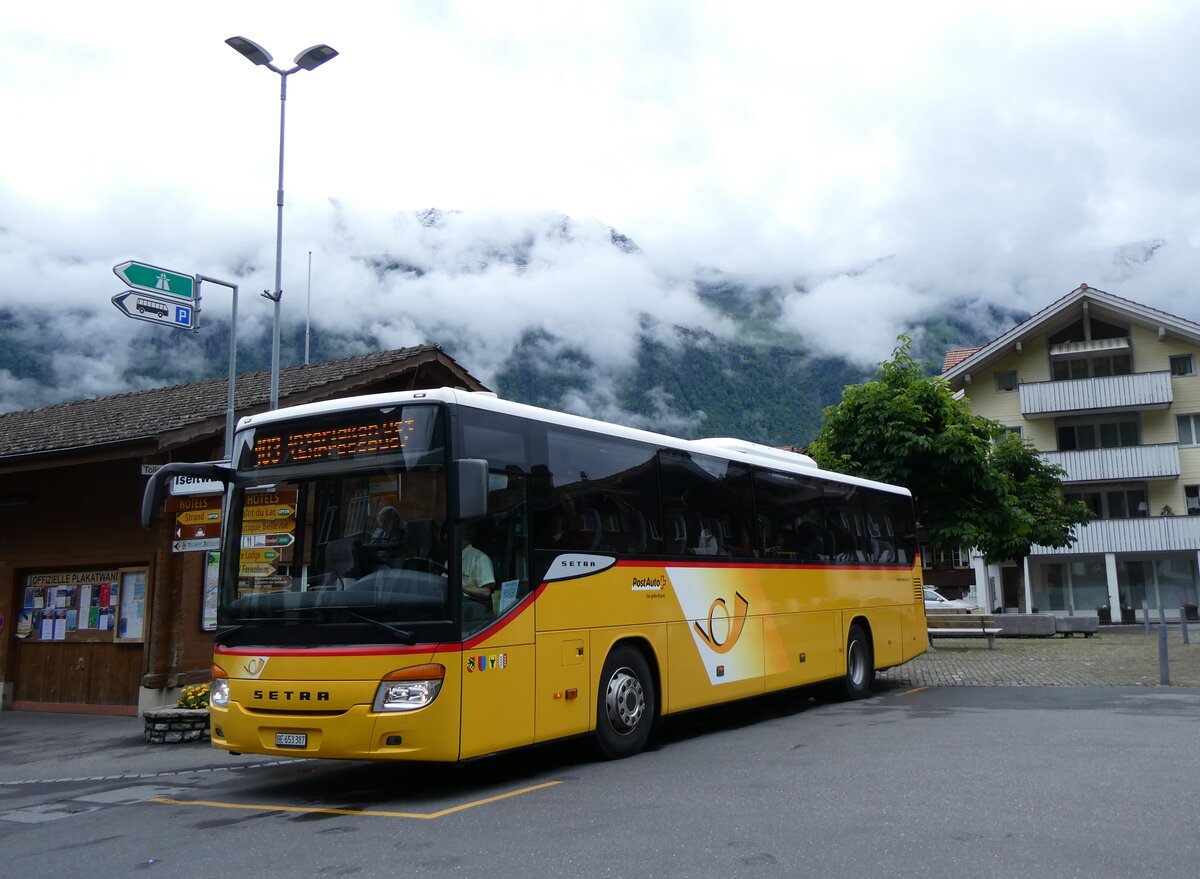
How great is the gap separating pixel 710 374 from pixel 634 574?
17789 cm

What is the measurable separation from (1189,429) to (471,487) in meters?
42.3

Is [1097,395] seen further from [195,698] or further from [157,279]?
[157,279]

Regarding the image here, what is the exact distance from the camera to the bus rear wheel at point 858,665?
14512mm

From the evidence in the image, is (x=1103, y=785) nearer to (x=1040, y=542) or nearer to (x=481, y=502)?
(x=481, y=502)

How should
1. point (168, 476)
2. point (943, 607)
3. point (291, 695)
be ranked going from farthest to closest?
point (943, 607) < point (168, 476) < point (291, 695)

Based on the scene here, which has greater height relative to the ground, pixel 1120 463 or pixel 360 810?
pixel 1120 463

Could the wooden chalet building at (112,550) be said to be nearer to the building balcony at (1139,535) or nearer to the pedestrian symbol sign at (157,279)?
the pedestrian symbol sign at (157,279)

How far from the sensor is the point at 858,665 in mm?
14883

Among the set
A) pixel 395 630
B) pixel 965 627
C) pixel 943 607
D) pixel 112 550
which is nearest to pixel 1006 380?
pixel 943 607

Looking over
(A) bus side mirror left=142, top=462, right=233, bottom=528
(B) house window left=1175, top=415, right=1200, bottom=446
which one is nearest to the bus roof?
(A) bus side mirror left=142, top=462, right=233, bottom=528

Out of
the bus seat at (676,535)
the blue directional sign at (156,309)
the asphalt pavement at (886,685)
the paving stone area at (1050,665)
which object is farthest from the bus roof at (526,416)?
the paving stone area at (1050,665)

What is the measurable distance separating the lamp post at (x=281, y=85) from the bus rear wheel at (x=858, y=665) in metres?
7.91

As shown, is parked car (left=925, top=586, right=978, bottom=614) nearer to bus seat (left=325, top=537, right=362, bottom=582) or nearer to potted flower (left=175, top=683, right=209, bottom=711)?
potted flower (left=175, top=683, right=209, bottom=711)

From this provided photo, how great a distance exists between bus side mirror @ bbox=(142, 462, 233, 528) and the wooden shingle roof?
198 inches
